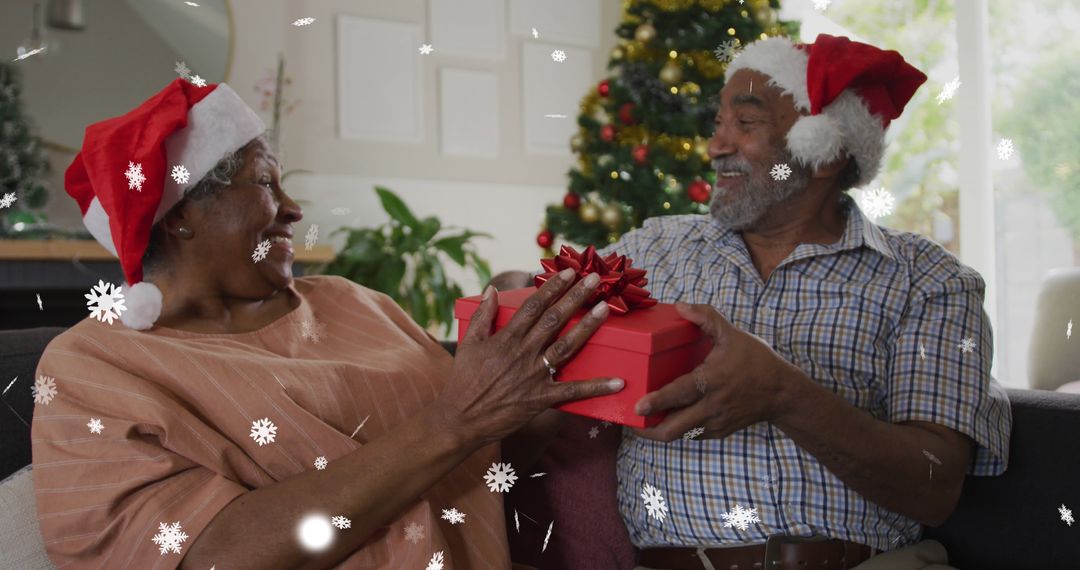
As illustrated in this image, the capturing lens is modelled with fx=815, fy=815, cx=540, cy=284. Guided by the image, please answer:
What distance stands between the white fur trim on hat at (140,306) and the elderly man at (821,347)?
67 cm

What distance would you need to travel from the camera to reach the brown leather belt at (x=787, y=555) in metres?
1.14

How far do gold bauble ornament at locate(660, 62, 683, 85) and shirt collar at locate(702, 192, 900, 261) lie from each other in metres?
0.99

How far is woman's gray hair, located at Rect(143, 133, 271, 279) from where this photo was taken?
101 centimetres

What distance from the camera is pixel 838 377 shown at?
1.20m
